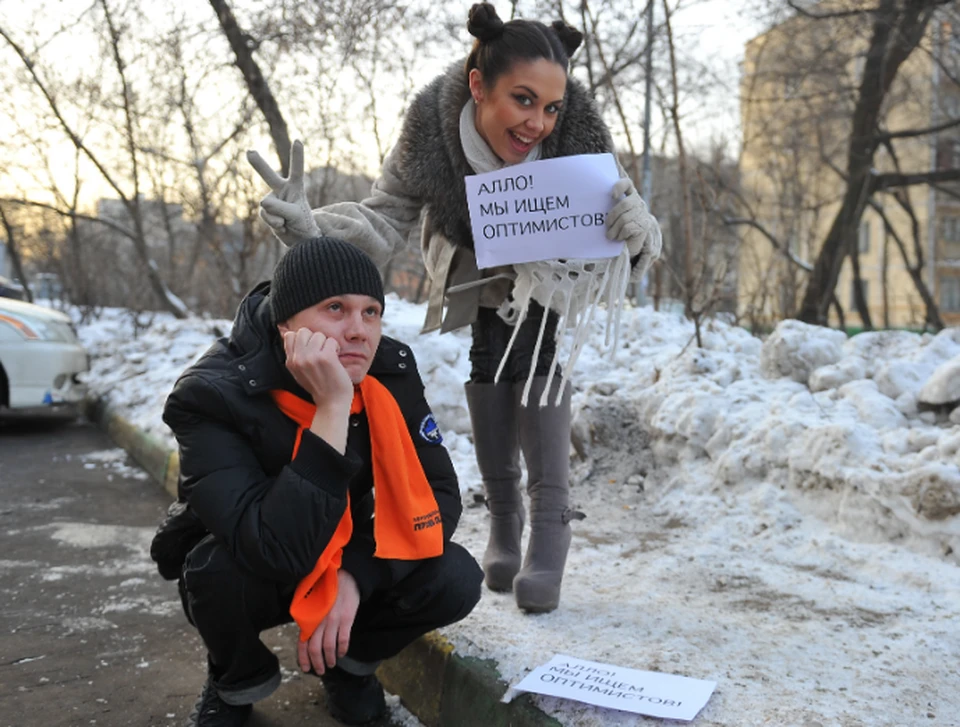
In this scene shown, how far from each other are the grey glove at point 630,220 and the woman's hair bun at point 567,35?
0.47 m

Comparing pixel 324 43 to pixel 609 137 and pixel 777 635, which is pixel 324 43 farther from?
pixel 777 635

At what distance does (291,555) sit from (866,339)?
3657 mm

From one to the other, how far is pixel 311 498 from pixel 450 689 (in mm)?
678

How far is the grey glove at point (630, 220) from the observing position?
2.35 meters

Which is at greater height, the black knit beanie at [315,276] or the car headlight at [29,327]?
the black knit beanie at [315,276]

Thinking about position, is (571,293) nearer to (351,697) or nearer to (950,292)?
(351,697)

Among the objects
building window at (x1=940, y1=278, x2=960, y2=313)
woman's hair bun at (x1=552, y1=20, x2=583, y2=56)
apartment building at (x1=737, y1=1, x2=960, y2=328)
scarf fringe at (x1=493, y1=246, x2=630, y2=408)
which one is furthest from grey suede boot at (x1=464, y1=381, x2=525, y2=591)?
building window at (x1=940, y1=278, x2=960, y2=313)

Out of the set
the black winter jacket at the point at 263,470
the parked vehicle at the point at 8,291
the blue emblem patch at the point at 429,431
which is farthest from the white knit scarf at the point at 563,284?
the parked vehicle at the point at 8,291

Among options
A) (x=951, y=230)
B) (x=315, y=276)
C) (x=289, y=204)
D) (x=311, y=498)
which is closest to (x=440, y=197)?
(x=289, y=204)

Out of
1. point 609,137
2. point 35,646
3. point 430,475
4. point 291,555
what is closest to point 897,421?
point 609,137

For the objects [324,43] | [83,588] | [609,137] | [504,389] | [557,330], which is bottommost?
[83,588]

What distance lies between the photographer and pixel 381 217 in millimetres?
2703

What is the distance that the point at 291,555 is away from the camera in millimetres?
1846

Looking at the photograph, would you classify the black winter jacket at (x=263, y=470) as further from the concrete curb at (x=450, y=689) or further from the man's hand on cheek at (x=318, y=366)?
the concrete curb at (x=450, y=689)
